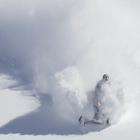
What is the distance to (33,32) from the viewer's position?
76.0ft

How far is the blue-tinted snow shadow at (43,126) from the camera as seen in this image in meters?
12.3

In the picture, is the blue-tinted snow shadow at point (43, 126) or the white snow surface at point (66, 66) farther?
the white snow surface at point (66, 66)

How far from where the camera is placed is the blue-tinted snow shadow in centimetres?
1234

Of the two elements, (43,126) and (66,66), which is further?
(66,66)

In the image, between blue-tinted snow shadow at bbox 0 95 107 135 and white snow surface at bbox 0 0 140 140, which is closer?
blue-tinted snow shadow at bbox 0 95 107 135

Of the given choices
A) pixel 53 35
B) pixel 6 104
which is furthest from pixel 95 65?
pixel 6 104

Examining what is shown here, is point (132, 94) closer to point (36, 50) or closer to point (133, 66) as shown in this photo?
point (133, 66)

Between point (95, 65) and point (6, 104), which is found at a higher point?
point (95, 65)

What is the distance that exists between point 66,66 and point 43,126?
6778 millimetres

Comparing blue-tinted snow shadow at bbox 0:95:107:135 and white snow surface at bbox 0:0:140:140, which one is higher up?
white snow surface at bbox 0:0:140:140

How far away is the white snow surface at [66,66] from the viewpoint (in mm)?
12836

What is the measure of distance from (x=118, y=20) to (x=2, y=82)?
432 inches

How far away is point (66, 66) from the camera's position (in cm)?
1886

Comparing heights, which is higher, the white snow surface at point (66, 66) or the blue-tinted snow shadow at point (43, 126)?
the white snow surface at point (66, 66)
